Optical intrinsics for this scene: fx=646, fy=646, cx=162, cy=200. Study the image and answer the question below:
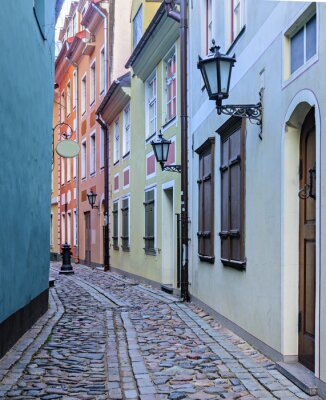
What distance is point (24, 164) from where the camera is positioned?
794 centimetres

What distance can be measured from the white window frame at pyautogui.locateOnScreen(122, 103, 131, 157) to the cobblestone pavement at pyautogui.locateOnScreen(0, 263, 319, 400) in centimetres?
881

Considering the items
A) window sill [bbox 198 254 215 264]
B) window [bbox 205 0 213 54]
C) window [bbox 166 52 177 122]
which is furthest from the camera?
window [bbox 166 52 177 122]

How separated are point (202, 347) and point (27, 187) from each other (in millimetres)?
2972

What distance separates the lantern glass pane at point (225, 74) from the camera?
695 centimetres

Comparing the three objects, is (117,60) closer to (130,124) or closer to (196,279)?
(130,124)

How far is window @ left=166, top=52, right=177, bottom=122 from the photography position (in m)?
13.3

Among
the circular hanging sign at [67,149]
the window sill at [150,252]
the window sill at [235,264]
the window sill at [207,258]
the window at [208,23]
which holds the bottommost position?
the window sill at [150,252]

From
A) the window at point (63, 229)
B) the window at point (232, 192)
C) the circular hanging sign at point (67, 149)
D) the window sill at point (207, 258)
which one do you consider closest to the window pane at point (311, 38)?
the window at point (232, 192)

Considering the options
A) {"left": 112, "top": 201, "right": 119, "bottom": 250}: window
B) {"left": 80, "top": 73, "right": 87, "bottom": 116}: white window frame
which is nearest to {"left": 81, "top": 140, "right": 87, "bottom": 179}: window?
{"left": 80, "top": 73, "right": 87, "bottom": 116}: white window frame

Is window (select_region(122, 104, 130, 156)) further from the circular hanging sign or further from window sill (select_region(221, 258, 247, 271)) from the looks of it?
window sill (select_region(221, 258, 247, 271))

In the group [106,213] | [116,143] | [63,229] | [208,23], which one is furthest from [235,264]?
[63,229]

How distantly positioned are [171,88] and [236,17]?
530 cm

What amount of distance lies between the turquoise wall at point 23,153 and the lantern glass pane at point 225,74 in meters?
2.26

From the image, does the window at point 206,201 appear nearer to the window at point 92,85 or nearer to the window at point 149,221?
the window at point 149,221
